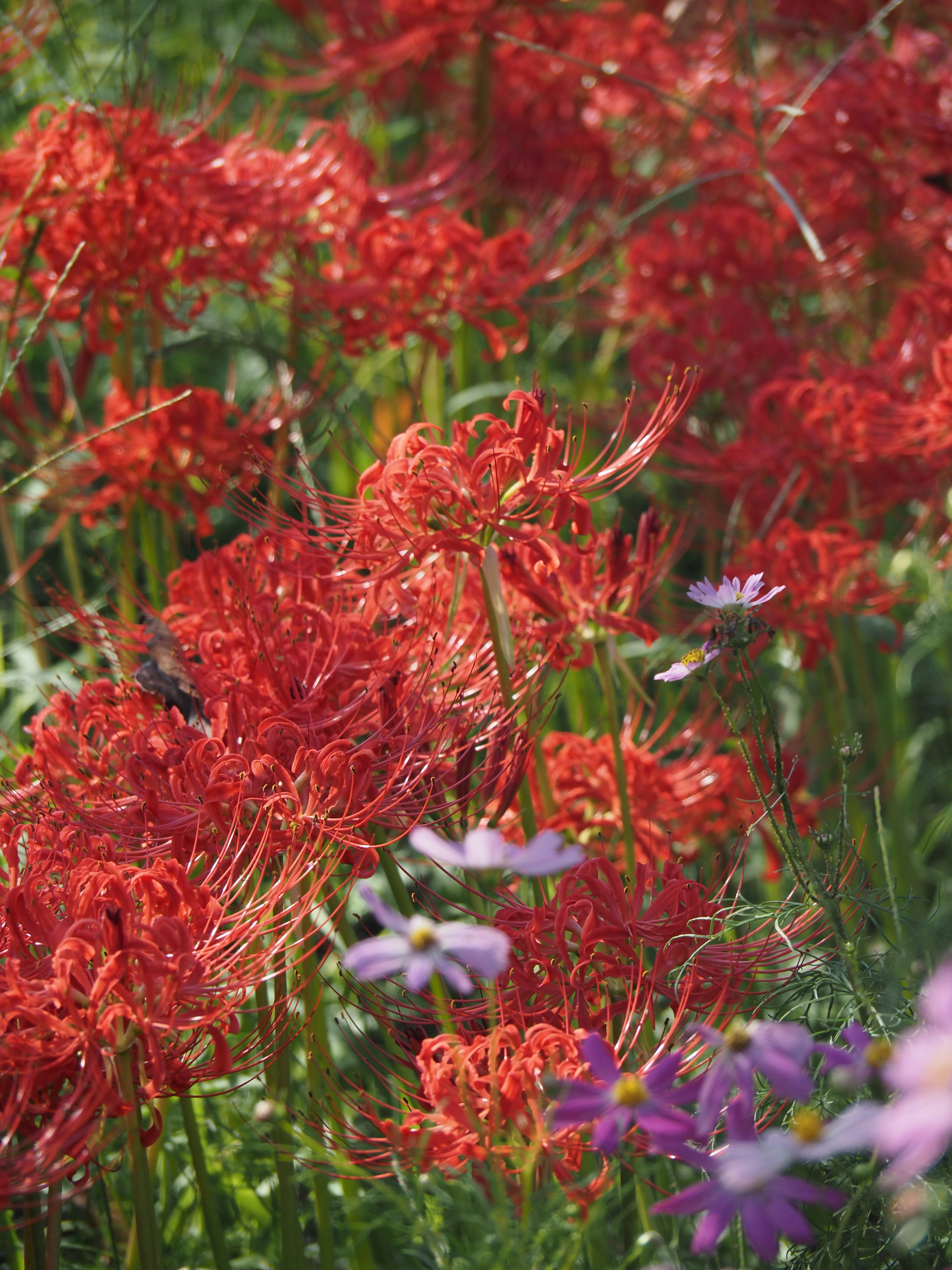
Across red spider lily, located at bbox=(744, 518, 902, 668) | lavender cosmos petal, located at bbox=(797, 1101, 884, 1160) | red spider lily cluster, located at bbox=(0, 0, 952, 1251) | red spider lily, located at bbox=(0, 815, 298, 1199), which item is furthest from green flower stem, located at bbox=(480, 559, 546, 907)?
red spider lily, located at bbox=(744, 518, 902, 668)

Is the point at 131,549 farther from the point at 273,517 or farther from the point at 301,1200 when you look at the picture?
the point at 301,1200

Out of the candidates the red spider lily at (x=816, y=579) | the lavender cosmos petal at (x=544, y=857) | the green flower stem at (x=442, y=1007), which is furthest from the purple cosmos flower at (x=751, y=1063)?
the red spider lily at (x=816, y=579)

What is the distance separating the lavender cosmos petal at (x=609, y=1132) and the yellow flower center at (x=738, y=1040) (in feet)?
0.27

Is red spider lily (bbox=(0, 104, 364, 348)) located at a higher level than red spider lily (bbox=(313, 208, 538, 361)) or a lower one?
higher

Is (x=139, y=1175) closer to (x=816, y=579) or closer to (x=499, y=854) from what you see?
(x=499, y=854)

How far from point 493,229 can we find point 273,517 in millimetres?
1669

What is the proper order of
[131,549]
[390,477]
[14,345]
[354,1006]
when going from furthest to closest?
[14,345]
[131,549]
[390,477]
[354,1006]

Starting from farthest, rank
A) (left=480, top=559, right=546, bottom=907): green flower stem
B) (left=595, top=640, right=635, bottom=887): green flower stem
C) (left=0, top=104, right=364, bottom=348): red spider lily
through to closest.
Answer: (left=0, top=104, right=364, bottom=348): red spider lily < (left=595, top=640, right=635, bottom=887): green flower stem < (left=480, top=559, right=546, bottom=907): green flower stem

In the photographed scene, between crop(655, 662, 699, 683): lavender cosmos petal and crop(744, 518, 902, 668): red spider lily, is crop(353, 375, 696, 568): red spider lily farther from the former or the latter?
crop(744, 518, 902, 668): red spider lily

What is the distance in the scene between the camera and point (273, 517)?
1326 millimetres

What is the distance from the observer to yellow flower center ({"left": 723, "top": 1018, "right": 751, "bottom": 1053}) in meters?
0.67

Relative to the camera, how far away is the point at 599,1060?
0.72 m

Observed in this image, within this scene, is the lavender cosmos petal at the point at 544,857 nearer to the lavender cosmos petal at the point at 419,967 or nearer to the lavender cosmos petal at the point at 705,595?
the lavender cosmos petal at the point at 419,967

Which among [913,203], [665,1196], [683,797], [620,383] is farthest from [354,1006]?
[620,383]
